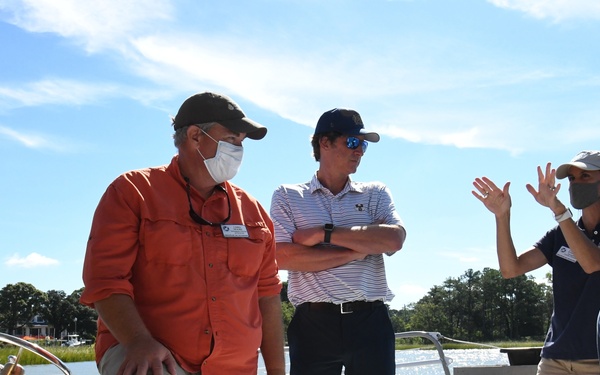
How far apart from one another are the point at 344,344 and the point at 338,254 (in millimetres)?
526

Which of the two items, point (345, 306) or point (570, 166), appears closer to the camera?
point (345, 306)

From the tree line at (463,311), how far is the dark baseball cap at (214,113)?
88.9m

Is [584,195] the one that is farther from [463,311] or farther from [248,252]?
[463,311]

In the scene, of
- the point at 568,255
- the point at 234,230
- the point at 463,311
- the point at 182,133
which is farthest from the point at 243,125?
the point at 463,311

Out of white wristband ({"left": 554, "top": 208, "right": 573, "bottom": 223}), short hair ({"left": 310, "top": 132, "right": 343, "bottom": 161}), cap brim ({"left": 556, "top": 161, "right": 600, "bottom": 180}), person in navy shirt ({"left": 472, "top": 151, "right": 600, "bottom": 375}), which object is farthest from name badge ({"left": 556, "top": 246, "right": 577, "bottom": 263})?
short hair ({"left": 310, "top": 132, "right": 343, "bottom": 161})

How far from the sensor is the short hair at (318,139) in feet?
15.4

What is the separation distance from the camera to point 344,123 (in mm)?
4664

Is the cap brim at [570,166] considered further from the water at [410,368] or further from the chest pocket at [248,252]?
the chest pocket at [248,252]

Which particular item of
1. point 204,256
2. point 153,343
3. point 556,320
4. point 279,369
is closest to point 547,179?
point 556,320

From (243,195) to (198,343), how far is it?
84 centimetres

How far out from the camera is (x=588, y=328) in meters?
4.18

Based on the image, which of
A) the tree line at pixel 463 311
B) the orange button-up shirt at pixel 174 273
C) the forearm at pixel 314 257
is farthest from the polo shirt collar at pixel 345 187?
the tree line at pixel 463 311

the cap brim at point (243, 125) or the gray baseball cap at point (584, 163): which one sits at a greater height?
the gray baseball cap at point (584, 163)

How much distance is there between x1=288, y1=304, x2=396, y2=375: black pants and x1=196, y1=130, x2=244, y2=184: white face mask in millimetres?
1353
